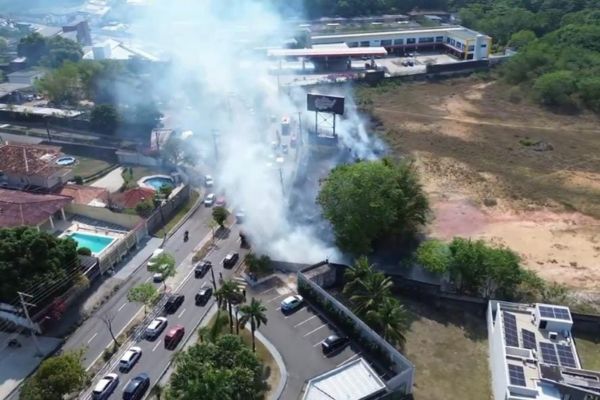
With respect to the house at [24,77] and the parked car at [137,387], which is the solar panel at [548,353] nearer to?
the parked car at [137,387]

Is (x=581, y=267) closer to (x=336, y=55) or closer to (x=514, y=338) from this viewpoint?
(x=514, y=338)

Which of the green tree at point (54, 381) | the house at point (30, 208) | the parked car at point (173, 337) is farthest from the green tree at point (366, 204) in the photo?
the house at point (30, 208)

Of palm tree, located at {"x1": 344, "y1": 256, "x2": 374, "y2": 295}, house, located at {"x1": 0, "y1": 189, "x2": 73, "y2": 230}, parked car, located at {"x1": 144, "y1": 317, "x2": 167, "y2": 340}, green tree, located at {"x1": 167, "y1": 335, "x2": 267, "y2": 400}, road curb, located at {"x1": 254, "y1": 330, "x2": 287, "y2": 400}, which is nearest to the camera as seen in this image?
green tree, located at {"x1": 167, "y1": 335, "x2": 267, "y2": 400}

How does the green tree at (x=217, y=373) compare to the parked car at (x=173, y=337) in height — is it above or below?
above

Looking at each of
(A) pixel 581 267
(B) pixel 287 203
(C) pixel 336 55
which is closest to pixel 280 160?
(B) pixel 287 203

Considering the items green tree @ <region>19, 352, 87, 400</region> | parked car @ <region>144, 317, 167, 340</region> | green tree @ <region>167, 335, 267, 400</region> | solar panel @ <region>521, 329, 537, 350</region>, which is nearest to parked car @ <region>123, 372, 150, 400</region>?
green tree @ <region>19, 352, 87, 400</region>

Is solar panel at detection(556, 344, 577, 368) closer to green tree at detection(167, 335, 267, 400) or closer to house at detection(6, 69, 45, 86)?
green tree at detection(167, 335, 267, 400)
